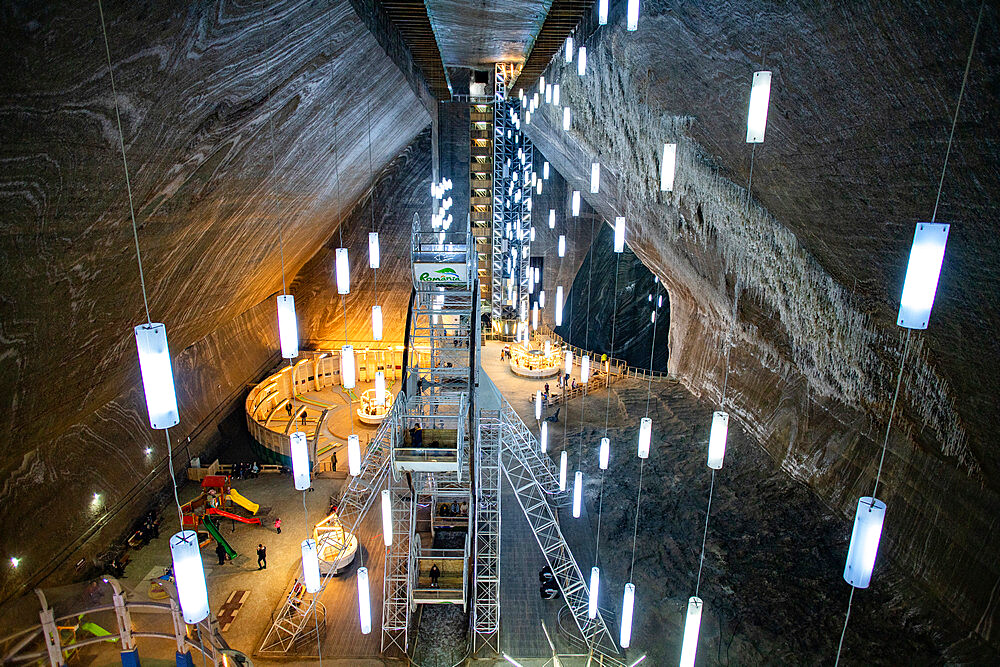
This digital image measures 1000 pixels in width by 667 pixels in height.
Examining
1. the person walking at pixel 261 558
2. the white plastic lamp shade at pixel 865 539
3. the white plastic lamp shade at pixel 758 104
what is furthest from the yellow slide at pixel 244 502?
the white plastic lamp shade at pixel 758 104

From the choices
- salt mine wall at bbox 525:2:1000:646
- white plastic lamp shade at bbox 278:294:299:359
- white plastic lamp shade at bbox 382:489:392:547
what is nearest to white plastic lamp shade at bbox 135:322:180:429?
white plastic lamp shade at bbox 278:294:299:359

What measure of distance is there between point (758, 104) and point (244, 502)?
39.5ft

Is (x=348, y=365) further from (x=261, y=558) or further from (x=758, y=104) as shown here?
(x=758, y=104)

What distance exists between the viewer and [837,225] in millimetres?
5391

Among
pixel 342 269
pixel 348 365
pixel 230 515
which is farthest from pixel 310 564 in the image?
pixel 230 515

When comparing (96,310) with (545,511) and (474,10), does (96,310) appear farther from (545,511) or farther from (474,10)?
(474,10)

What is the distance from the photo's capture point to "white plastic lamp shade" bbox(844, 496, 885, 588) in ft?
10.2

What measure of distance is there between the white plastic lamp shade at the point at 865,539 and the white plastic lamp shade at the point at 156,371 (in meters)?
3.90

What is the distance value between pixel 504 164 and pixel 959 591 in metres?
Answer: 16.1

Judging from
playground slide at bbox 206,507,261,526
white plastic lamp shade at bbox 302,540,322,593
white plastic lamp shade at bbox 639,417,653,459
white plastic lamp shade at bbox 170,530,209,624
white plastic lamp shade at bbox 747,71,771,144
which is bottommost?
playground slide at bbox 206,507,261,526

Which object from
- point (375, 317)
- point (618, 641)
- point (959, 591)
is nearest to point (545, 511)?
point (618, 641)

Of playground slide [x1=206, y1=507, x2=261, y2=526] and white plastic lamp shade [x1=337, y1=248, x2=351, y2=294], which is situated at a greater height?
white plastic lamp shade [x1=337, y1=248, x2=351, y2=294]

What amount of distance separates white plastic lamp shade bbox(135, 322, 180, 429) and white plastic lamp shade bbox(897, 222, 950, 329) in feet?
12.9

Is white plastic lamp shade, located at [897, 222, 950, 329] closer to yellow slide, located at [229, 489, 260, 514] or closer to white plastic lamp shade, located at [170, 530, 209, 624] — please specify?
white plastic lamp shade, located at [170, 530, 209, 624]
